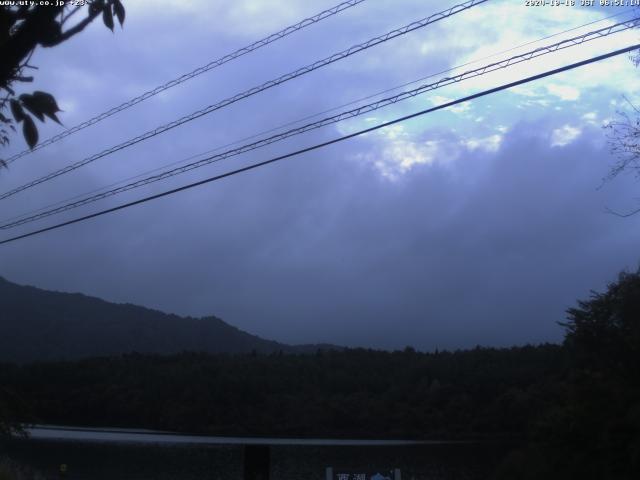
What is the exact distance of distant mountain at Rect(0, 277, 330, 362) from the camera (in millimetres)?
45688

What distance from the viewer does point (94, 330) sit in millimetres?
50281

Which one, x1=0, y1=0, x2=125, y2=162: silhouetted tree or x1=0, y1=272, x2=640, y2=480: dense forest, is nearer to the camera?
x1=0, y1=0, x2=125, y2=162: silhouetted tree

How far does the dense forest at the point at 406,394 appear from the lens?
13156 millimetres

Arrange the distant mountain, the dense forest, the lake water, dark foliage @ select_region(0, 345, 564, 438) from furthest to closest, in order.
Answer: the distant mountain, dark foliage @ select_region(0, 345, 564, 438), the lake water, the dense forest

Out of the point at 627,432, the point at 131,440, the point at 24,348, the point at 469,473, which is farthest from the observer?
the point at 24,348

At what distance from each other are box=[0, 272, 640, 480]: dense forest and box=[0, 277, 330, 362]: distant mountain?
12.3 m

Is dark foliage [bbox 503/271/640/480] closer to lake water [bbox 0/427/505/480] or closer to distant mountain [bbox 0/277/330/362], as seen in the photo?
lake water [bbox 0/427/505/480]

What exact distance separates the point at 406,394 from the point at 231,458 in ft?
33.7

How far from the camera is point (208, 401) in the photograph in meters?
29.8

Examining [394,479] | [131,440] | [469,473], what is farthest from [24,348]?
[394,479]

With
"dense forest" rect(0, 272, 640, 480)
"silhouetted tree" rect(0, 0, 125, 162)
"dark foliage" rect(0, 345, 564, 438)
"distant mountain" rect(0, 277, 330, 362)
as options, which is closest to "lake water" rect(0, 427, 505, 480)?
"dense forest" rect(0, 272, 640, 480)

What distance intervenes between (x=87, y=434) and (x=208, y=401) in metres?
6.64

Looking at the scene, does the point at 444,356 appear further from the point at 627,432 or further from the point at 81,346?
the point at 81,346

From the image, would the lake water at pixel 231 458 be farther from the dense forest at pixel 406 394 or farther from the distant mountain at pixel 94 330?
the distant mountain at pixel 94 330
